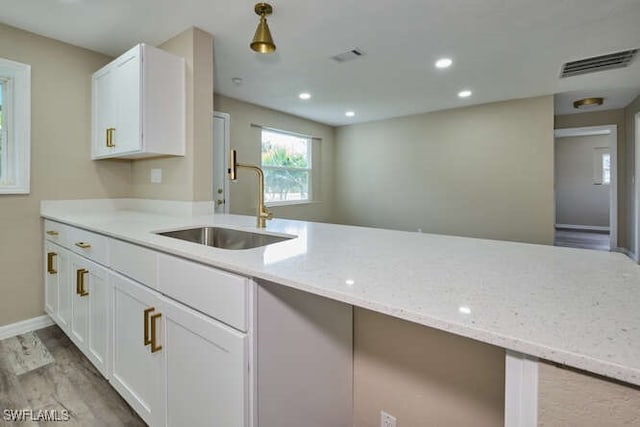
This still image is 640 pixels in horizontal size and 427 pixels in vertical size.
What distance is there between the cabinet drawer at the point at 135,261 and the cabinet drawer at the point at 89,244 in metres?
0.09

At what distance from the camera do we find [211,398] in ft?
3.28

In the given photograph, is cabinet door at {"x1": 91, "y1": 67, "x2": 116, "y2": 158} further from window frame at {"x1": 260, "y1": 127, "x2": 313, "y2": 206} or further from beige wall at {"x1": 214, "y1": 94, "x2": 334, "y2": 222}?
window frame at {"x1": 260, "y1": 127, "x2": 313, "y2": 206}

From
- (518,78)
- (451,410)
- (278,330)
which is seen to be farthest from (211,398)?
(518,78)

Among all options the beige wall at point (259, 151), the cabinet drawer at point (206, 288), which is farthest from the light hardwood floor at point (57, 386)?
the beige wall at point (259, 151)

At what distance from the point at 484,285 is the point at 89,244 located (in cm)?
195

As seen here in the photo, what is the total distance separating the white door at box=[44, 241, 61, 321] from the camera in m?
2.20

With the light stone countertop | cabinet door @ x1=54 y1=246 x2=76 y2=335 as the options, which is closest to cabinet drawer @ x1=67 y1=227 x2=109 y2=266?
cabinet door @ x1=54 y1=246 x2=76 y2=335

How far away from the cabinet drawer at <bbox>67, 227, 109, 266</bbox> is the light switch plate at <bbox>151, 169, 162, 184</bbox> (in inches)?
31.4

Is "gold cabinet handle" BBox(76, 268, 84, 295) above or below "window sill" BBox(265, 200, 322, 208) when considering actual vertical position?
below

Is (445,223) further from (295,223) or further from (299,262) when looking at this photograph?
(299,262)

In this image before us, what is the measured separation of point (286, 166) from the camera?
17.5 feet

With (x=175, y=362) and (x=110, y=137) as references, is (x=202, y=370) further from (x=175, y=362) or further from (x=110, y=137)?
(x=110, y=137)

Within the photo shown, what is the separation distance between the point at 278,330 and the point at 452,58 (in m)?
3.14

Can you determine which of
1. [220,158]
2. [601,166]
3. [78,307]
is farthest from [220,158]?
[601,166]
